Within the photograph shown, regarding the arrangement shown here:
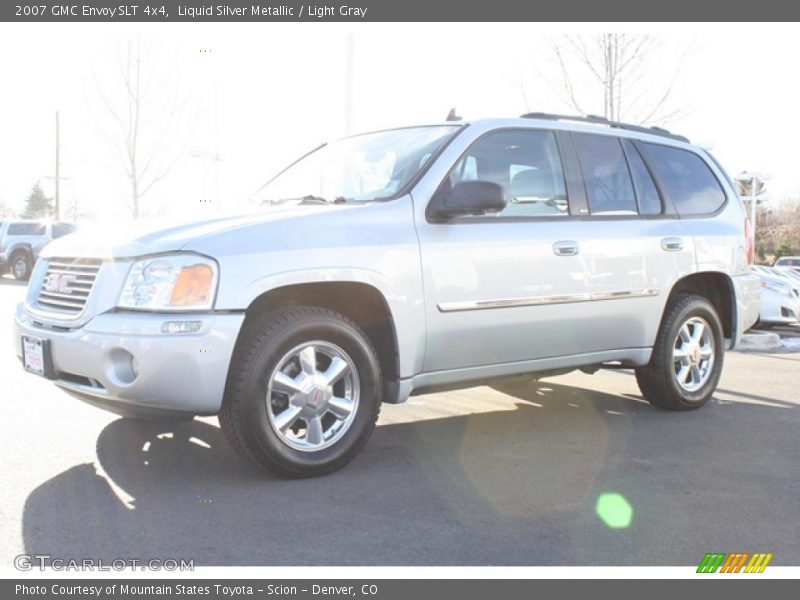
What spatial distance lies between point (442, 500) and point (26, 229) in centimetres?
2167

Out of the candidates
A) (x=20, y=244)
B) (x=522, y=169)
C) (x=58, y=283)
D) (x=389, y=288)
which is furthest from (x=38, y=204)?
(x=389, y=288)

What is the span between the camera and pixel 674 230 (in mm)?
5672

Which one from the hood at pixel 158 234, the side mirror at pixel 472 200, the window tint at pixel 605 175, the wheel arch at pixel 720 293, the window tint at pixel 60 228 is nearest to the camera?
the hood at pixel 158 234

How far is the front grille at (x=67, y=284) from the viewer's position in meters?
3.90

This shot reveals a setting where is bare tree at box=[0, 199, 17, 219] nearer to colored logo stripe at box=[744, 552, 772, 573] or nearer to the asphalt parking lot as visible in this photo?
the asphalt parking lot

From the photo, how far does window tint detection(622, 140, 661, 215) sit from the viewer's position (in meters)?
5.61

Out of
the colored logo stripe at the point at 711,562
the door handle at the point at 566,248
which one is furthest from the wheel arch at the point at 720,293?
the colored logo stripe at the point at 711,562

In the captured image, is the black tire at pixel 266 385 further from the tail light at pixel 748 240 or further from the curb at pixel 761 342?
the curb at pixel 761 342

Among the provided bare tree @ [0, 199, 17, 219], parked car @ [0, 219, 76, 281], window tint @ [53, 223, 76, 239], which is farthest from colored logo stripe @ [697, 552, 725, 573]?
bare tree @ [0, 199, 17, 219]

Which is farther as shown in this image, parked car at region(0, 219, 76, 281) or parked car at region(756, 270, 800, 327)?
parked car at region(0, 219, 76, 281)

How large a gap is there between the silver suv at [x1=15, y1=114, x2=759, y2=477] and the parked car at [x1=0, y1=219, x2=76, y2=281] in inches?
757

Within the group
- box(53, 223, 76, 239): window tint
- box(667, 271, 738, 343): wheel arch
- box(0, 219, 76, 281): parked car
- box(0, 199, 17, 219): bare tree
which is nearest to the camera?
box(667, 271, 738, 343): wheel arch

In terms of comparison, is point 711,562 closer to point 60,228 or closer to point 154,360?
point 154,360

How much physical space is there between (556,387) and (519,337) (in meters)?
2.22
